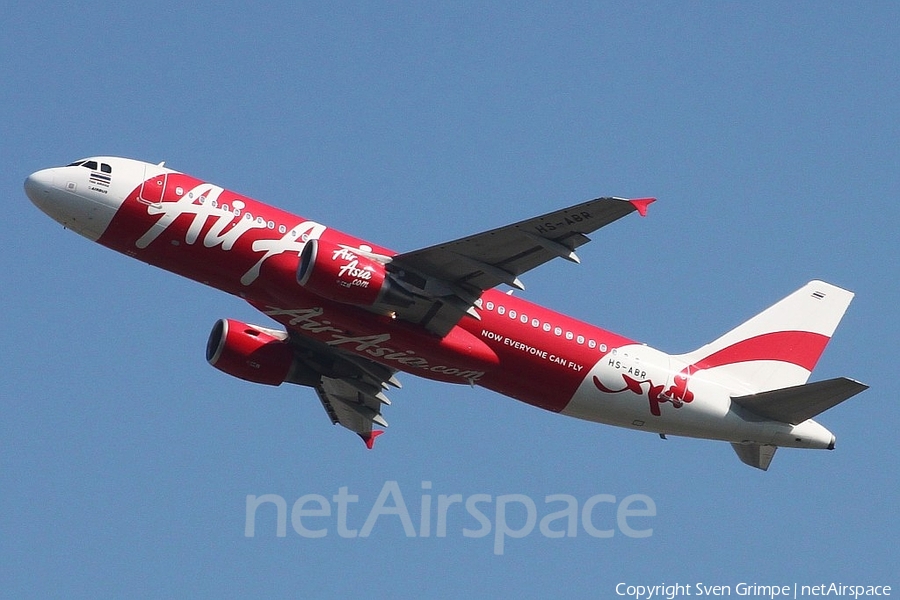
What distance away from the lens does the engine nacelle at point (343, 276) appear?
3800cm

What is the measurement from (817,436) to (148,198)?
2322 centimetres

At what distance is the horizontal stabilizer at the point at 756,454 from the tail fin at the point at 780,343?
2.03 metres

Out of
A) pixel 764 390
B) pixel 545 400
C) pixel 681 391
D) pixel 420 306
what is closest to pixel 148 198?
pixel 420 306

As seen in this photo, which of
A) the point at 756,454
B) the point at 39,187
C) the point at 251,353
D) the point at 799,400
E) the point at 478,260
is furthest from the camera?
the point at 756,454

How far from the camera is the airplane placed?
127ft

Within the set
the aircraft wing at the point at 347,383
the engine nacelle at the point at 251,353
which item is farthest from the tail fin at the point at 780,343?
the engine nacelle at the point at 251,353

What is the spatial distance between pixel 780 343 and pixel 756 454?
416 cm

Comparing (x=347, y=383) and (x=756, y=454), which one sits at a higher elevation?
(x=347, y=383)

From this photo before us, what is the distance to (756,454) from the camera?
45375 mm

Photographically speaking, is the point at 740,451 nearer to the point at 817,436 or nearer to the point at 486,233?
the point at 817,436

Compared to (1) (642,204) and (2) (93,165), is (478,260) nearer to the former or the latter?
(1) (642,204)

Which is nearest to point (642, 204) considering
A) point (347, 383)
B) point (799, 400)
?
point (799, 400)

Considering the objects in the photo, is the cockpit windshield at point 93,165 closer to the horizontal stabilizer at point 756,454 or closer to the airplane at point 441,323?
the airplane at point 441,323

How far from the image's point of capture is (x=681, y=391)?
143 feet
